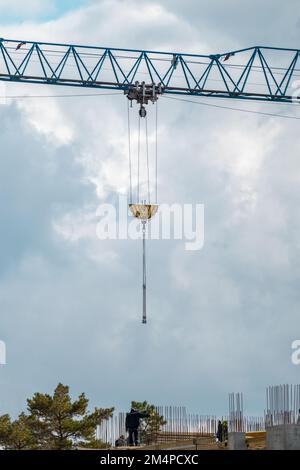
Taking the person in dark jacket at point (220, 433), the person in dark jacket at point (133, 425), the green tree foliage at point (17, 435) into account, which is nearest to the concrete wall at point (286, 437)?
the person in dark jacket at point (220, 433)

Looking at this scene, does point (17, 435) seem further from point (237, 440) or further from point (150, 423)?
point (237, 440)

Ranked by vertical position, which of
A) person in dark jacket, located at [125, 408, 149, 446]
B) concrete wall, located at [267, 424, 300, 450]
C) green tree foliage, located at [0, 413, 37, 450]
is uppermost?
green tree foliage, located at [0, 413, 37, 450]

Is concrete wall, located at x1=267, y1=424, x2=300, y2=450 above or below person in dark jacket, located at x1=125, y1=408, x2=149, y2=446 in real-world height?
below

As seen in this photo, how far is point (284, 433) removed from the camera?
57594 millimetres

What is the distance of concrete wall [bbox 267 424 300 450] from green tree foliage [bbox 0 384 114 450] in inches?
1160

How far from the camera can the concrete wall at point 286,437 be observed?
188 ft

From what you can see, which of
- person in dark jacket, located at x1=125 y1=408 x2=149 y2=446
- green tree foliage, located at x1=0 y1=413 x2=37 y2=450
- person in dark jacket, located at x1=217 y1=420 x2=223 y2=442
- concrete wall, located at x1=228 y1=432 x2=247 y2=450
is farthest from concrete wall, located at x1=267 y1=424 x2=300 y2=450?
green tree foliage, located at x1=0 y1=413 x2=37 y2=450

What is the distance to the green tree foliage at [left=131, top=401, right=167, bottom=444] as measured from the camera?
78.6 m

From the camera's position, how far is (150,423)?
323ft

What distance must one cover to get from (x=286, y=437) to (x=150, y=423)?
41493mm

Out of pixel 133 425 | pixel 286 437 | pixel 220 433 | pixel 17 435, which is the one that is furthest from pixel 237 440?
pixel 17 435

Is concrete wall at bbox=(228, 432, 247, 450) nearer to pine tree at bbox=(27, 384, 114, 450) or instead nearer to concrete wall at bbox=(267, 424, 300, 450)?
concrete wall at bbox=(267, 424, 300, 450)

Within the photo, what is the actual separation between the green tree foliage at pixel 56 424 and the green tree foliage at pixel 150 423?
3.34 m
